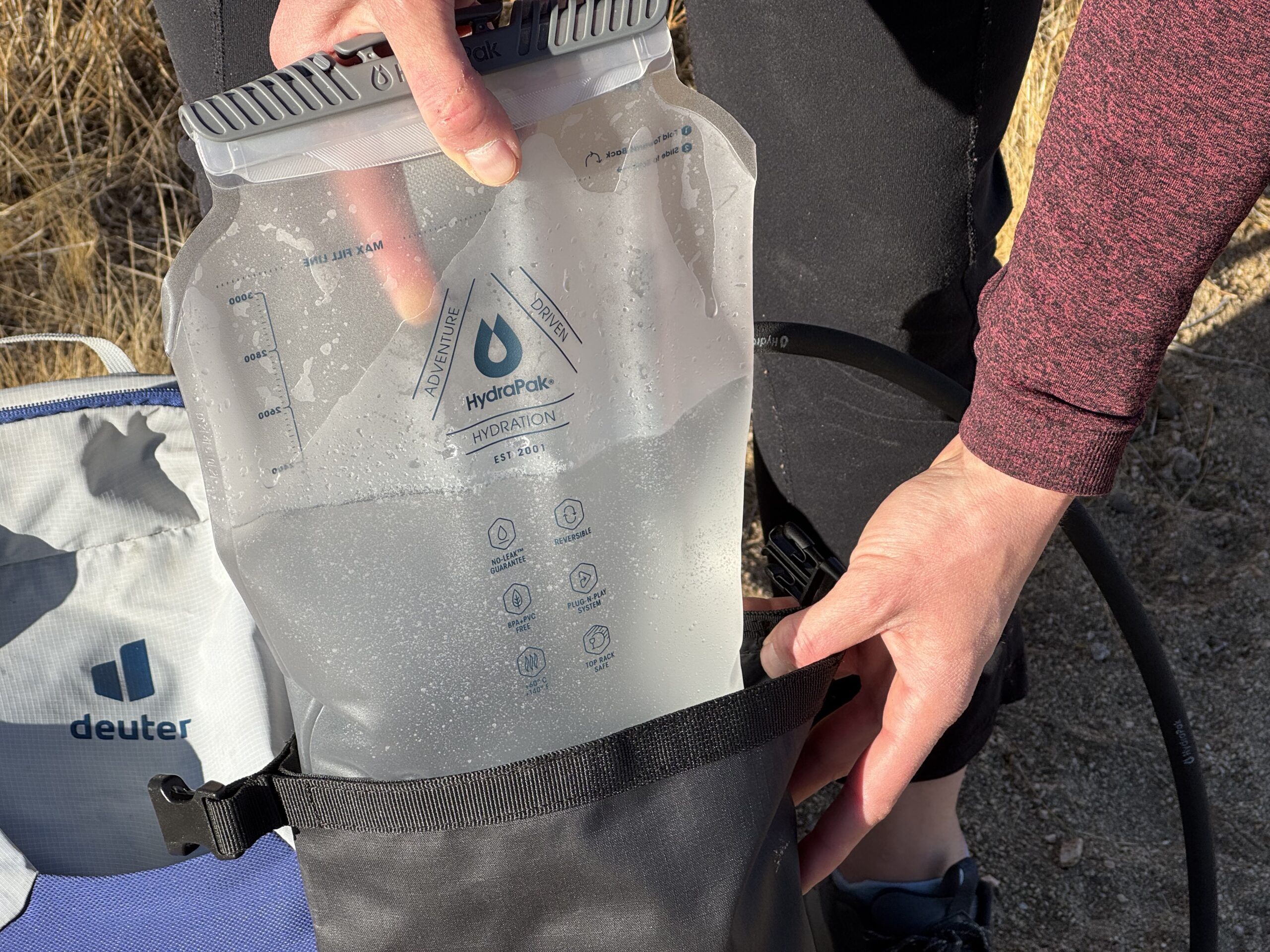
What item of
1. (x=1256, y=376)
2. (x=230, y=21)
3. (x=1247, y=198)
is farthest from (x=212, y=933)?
(x=1256, y=376)

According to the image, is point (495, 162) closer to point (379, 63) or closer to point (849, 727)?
point (379, 63)

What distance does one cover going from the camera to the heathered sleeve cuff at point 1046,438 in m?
0.60

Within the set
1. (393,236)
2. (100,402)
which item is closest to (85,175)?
(100,402)

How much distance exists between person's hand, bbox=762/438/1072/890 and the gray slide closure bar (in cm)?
33

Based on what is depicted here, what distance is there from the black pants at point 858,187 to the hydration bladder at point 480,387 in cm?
21

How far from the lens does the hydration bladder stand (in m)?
0.55

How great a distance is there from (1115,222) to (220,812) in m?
0.58

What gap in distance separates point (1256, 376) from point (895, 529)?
4.28 feet

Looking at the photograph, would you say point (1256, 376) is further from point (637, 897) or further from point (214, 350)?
point (214, 350)

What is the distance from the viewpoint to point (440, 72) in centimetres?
52

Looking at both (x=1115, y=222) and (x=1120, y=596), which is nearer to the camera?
(x=1115, y=222)

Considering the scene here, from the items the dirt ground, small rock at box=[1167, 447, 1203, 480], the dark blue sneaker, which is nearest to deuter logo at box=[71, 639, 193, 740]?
the dark blue sneaker

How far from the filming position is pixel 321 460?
59 centimetres

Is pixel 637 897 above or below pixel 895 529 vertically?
below
